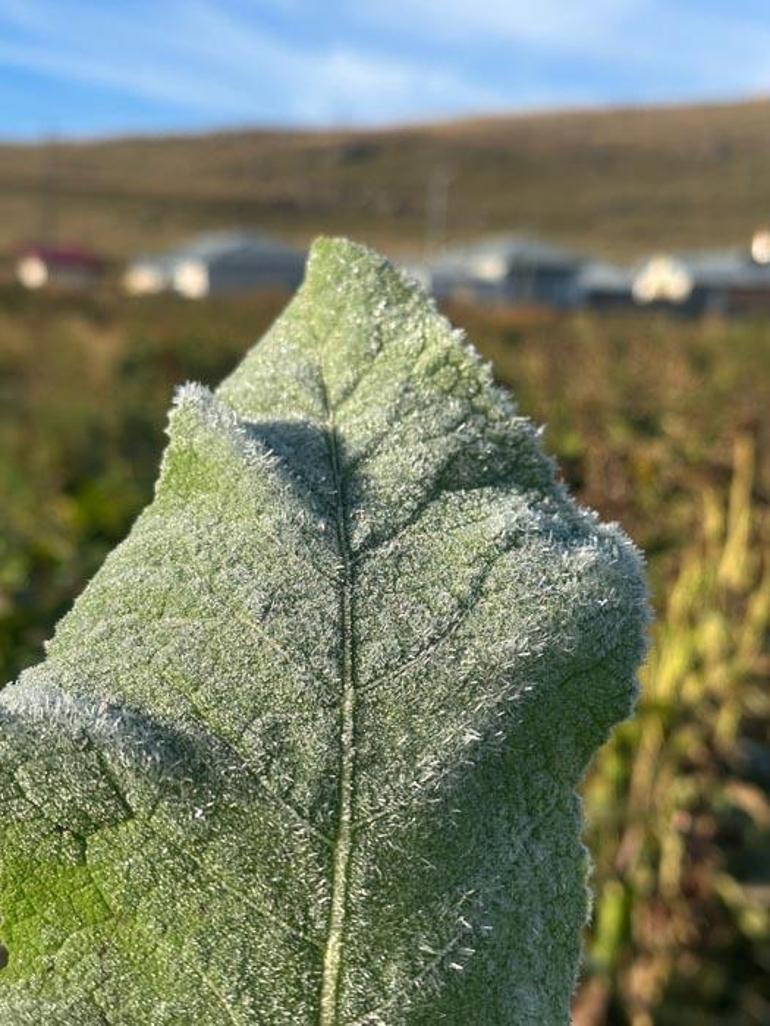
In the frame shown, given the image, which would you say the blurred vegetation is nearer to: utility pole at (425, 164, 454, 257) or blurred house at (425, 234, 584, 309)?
blurred house at (425, 234, 584, 309)

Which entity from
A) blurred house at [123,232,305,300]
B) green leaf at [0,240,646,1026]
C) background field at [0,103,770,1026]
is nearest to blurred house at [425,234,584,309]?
blurred house at [123,232,305,300]

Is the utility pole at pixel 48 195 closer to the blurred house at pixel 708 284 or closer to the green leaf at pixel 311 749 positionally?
the blurred house at pixel 708 284

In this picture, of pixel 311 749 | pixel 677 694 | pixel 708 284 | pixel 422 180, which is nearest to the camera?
pixel 311 749

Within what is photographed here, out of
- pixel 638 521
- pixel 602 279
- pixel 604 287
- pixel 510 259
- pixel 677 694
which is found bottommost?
pixel 677 694

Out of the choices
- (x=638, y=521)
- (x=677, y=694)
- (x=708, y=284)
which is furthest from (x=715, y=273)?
(x=677, y=694)

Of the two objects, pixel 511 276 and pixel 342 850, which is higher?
pixel 511 276

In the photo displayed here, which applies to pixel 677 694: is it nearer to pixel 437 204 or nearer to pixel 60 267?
pixel 60 267
